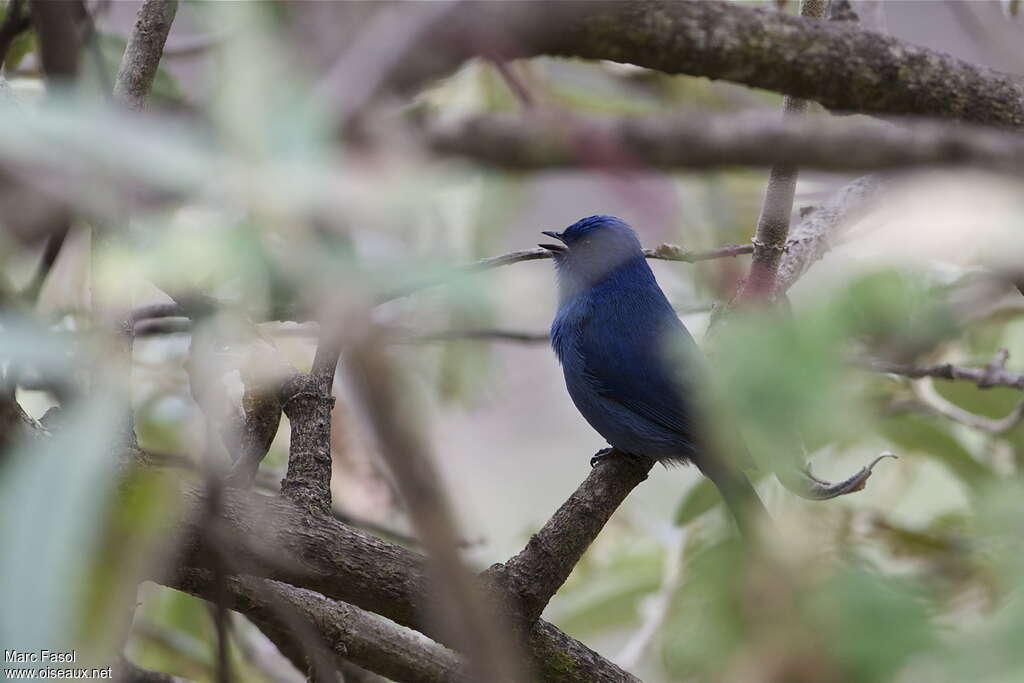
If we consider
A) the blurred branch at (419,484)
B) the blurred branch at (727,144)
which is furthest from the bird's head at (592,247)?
the blurred branch at (419,484)

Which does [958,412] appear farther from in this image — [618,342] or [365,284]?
[365,284]

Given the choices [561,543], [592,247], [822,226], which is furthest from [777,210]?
[592,247]

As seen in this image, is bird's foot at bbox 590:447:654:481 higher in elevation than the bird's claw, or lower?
lower

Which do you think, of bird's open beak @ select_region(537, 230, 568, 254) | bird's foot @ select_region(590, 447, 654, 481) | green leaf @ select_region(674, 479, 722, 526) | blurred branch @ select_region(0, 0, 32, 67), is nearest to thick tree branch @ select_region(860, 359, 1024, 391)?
green leaf @ select_region(674, 479, 722, 526)

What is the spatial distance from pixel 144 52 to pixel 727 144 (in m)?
2.00

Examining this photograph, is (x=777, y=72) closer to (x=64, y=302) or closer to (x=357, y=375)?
(x=357, y=375)

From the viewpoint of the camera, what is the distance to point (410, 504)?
2.09ft

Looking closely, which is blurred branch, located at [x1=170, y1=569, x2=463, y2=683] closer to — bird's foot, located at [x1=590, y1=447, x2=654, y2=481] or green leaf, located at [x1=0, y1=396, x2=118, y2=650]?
bird's foot, located at [x1=590, y1=447, x2=654, y2=481]

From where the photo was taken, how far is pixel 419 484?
63cm

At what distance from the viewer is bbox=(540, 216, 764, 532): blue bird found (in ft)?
11.9

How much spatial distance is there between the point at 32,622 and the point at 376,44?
510 mm

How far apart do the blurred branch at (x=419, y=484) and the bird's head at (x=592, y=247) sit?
135 inches

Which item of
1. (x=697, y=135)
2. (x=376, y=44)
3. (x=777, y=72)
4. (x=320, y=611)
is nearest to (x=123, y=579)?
(x=376, y=44)

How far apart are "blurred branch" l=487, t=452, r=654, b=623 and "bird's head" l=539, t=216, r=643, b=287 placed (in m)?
1.12
